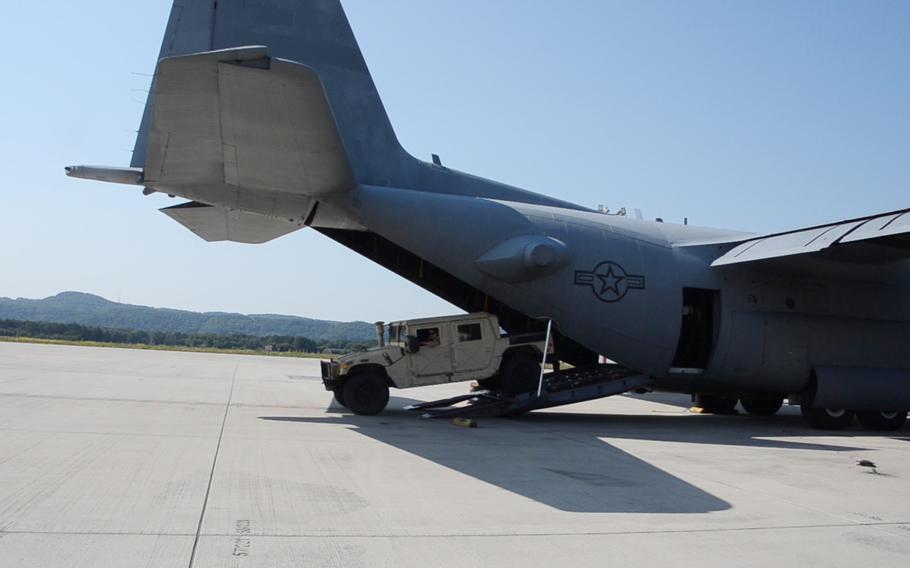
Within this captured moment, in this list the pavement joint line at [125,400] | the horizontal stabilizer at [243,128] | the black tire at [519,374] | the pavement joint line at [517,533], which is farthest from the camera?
the black tire at [519,374]

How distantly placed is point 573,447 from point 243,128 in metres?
7.26

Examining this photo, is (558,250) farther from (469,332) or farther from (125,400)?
(125,400)

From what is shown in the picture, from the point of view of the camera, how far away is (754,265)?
17.4 metres

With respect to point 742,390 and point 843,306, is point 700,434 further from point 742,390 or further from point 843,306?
point 843,306

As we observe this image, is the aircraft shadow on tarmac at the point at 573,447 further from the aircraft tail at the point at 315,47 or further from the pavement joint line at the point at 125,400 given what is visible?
the aircraft tail at the point at 315,47

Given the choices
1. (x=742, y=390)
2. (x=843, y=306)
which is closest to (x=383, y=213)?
(x=742, y=390)

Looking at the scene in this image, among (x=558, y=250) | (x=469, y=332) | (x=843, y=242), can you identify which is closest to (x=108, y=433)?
(x=469, y=332)

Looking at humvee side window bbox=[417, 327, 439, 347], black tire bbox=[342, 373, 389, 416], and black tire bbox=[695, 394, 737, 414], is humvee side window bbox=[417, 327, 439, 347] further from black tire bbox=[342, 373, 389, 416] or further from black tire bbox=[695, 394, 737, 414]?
black tire bbox=[695, 394, 737, 414]

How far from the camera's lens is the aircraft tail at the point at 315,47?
1495cm

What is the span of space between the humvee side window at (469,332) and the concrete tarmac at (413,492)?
1.70 metres

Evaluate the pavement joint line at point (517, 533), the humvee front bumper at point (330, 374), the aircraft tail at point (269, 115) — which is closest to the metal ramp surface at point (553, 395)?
the humvee front bumper at point (330, 374)

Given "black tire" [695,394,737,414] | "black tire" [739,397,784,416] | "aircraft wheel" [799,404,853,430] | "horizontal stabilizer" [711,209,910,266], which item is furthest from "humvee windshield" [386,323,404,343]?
"black tire" [739,397,784,416]

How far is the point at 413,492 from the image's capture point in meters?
8.24

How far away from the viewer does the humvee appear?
50.7 ft
